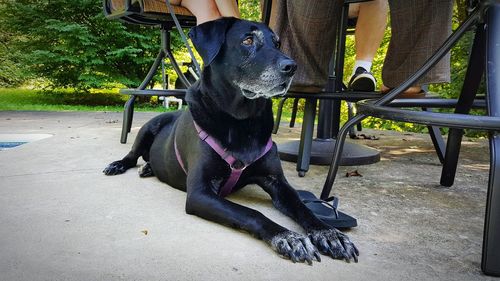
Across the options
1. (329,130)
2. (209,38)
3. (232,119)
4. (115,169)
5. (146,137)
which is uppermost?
(209,38)

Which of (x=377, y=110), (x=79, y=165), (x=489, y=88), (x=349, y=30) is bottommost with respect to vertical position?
(x=79, y=165)

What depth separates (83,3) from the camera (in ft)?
31.0

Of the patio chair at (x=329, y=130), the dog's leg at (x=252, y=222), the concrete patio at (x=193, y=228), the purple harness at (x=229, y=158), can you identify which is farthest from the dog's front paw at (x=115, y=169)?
the patio chair at (x=329, y=130)

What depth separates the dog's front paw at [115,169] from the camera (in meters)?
2.55

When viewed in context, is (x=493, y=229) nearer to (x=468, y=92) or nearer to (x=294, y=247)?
(x=294, y=247)

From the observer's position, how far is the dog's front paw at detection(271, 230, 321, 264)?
4.54 ft

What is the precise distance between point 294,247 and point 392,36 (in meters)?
1.47

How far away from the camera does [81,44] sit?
945cm

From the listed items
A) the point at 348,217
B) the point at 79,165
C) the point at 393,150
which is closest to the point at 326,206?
the point at 348,217

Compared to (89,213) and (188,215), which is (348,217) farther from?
(89,213)

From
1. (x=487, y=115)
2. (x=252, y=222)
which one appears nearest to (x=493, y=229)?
(x=487, y=115)

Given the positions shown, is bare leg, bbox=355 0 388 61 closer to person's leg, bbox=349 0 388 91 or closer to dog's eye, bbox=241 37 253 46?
person's leg, bbox=349 0 388 91

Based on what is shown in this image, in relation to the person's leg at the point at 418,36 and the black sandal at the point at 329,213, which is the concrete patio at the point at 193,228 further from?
the person's leg at the point at 418,36

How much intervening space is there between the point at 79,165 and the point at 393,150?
2480mm
